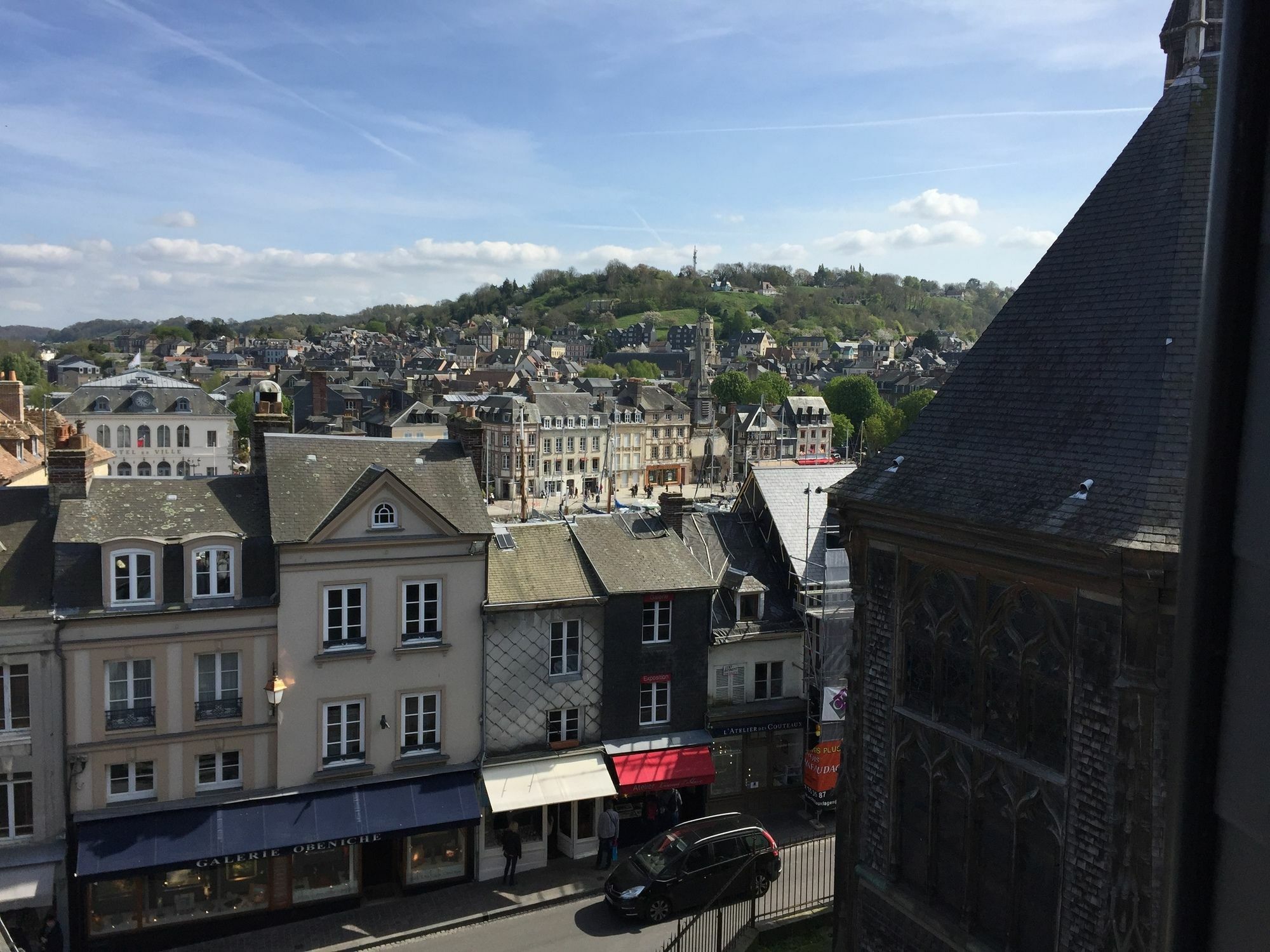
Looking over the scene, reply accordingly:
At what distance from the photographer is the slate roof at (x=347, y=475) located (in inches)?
813

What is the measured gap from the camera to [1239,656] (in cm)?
156

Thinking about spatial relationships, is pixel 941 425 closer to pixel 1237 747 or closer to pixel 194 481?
pixel 1237 747

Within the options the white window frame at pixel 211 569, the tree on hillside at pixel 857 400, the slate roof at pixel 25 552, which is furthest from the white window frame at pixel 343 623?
the tree on hillside at pixel 857 400

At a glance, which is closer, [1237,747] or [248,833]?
[1237,747]

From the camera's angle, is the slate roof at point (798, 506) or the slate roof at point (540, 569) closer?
the slate roof at point (540, 569)

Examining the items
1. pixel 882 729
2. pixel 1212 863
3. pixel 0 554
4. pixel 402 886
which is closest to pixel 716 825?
pixel 402 886

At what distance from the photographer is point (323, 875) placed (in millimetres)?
20516

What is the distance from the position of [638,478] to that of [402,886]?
268 feet

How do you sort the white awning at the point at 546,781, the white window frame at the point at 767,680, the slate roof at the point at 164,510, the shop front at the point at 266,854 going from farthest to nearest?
the white window frame at the point at 767,680 → the white awning at the point at 546,781 → the slate roof at the point at 164,510 → the shop front at the point at 266,854

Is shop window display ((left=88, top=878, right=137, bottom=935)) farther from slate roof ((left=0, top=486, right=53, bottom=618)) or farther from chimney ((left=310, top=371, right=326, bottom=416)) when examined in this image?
chimney ((left=310, top=371, right=326, bottom=416))

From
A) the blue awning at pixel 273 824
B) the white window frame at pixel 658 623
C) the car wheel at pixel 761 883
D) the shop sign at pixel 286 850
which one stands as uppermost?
the white window frame at pixel 658 623

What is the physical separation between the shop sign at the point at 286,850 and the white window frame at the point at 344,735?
163cm

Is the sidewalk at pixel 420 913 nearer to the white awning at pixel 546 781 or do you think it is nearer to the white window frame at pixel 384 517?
the white awning at pixel 546 781

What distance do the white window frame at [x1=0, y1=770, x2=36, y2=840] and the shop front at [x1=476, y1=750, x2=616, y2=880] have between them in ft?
27.4
